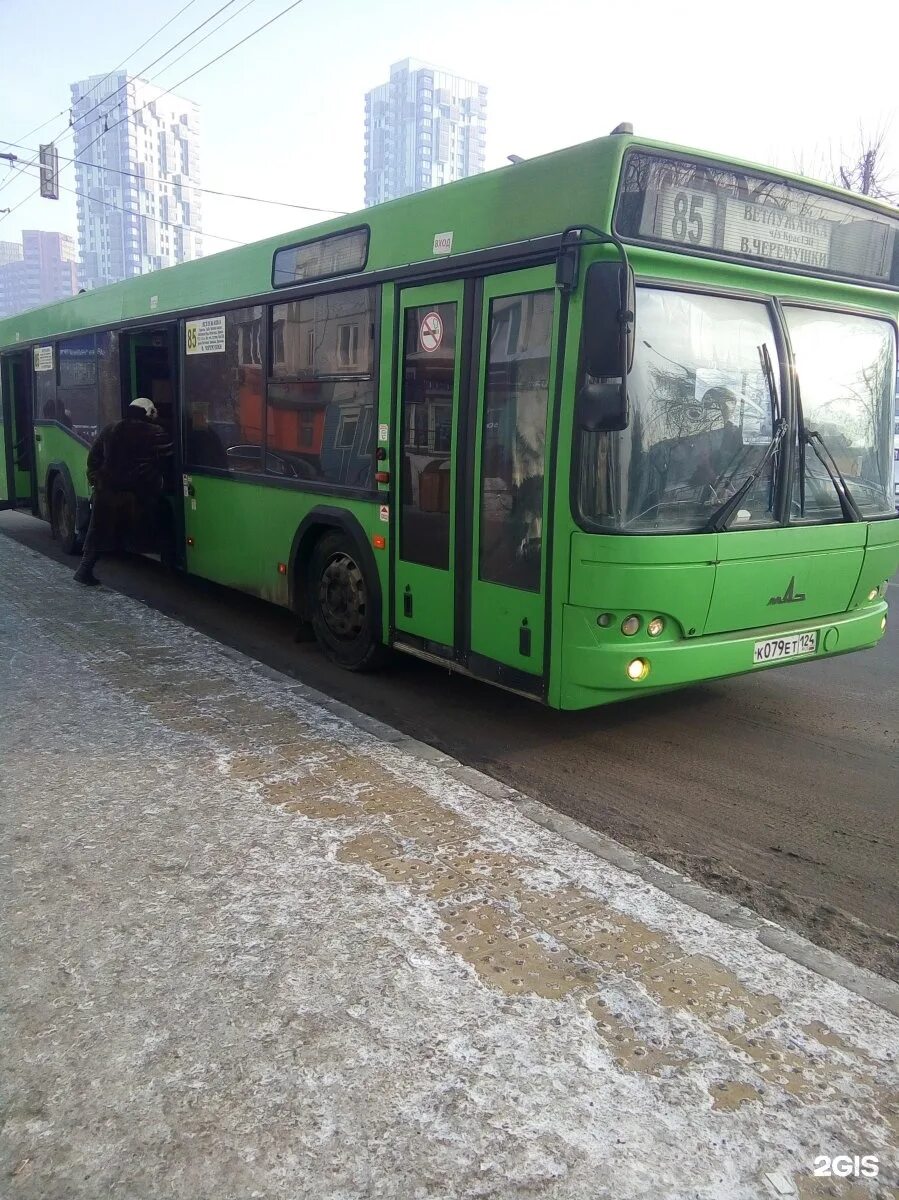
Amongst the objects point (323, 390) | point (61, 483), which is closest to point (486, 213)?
point (323, 390)

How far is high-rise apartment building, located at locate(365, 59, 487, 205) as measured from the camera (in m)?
138

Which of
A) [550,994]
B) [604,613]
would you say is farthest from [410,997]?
[604,613]

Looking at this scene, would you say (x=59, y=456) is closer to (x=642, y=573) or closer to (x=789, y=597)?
(x=642, y=573)

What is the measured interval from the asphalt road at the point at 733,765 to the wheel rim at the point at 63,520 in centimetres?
495

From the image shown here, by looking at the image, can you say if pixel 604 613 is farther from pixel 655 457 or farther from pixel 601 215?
pixel 601 215

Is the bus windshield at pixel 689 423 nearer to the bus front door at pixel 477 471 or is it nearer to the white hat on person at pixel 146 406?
the bus front door at pixel 477 471

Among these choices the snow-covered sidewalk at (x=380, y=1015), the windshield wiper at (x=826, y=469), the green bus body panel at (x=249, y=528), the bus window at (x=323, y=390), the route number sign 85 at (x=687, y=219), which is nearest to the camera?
the snow-covered sidewalk at (x=380, y=1015)

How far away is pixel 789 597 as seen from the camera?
5.53 m

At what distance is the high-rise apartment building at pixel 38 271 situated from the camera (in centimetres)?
14725

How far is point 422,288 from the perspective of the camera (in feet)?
19.8

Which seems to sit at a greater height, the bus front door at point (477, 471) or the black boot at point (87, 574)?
the bus front door at point (477, 471)

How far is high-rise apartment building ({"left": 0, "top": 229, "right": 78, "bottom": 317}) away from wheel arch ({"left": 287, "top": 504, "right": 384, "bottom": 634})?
152m

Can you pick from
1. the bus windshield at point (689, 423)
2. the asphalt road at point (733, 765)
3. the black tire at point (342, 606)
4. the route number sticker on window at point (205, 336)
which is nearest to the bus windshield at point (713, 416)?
the bus windshield at point (689, 423)

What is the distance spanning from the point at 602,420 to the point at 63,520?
31.1ft
